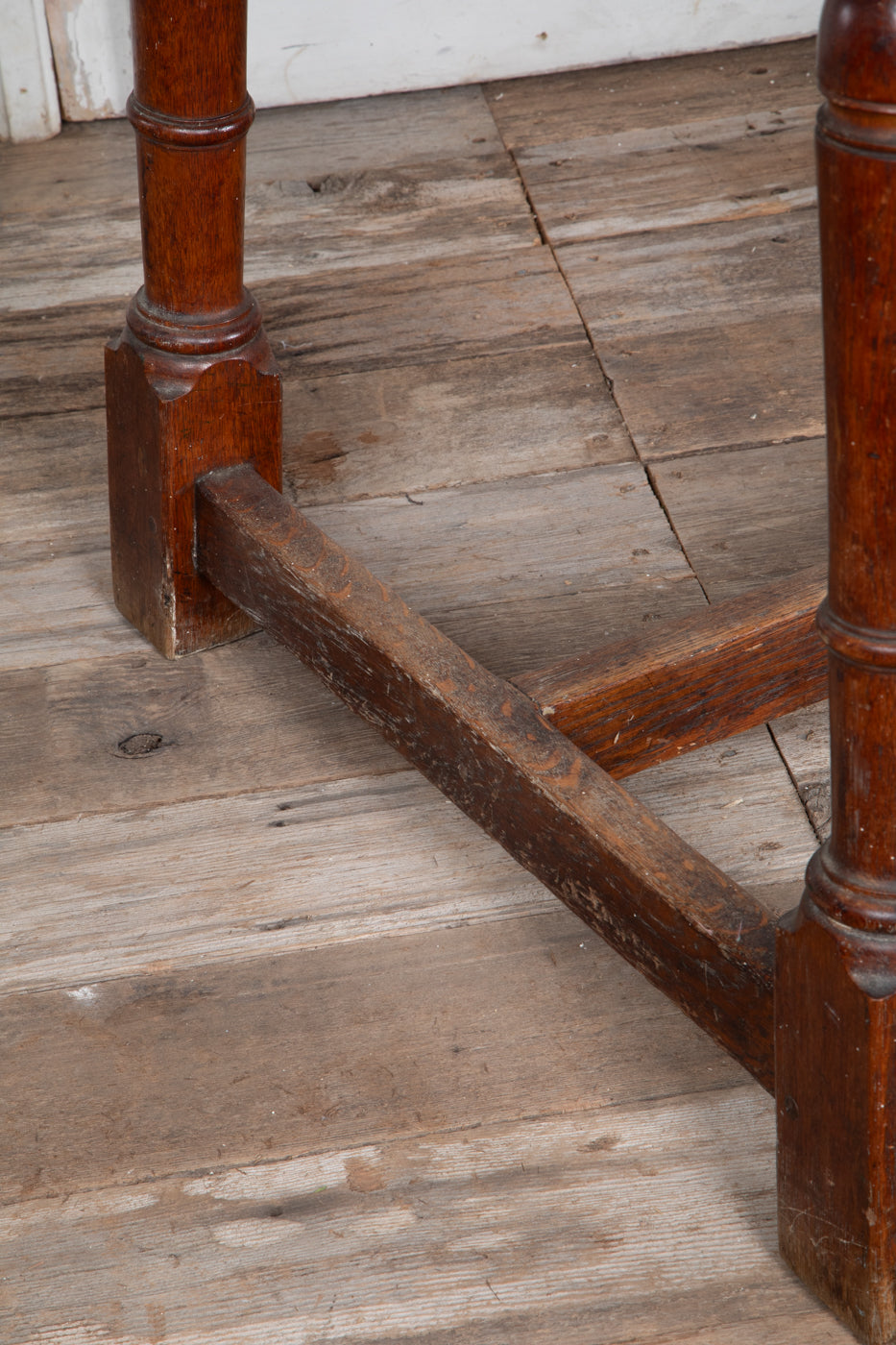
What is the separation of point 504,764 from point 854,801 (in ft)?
1.00

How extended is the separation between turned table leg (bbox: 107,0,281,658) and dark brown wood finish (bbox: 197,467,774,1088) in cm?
3

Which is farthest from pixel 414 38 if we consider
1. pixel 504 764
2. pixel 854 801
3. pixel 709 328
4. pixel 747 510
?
pixel 854 801

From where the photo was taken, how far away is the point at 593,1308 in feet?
2.65

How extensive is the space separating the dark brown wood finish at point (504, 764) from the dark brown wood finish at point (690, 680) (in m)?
0.05

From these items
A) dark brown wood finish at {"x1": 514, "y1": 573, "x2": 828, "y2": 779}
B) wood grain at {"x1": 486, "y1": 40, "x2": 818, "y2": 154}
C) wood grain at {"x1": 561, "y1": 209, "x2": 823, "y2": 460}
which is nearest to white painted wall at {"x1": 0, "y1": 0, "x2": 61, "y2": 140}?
wood grain at {"x1": 486, "y1": 40, "x2": 818, "y2": 154}

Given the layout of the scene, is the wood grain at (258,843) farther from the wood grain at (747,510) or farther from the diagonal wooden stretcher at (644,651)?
the wood grain at (747,510)

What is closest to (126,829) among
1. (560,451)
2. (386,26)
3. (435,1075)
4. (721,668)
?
(435,1075)

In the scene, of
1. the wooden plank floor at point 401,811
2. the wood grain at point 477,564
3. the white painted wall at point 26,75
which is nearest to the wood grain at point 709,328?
the wooden plank floor at point 401,811

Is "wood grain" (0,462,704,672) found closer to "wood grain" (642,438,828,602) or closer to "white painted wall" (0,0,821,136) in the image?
"wood grain" (642,438,828,602)

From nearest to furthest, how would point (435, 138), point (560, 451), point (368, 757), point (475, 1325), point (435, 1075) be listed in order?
point (475, 1325) → point (435, 1075) → point (368, 757) → point (560, 451) → point (435, 138)

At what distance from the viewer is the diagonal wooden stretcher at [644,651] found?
62 cm

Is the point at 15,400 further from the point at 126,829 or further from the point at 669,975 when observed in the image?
the point at 669,975

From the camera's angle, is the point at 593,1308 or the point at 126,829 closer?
the point at 593,1308

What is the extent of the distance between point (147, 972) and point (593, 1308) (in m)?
0.38
